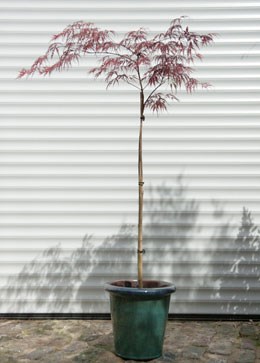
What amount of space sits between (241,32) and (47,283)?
122 inches

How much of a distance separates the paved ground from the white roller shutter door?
242 mm

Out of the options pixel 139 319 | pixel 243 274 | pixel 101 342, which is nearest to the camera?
pixel 139 319

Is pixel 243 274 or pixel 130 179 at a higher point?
pixel 130 179

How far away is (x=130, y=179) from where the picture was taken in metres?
5.68

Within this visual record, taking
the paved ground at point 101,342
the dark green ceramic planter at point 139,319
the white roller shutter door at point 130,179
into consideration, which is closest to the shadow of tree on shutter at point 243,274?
the white roller shutter door at point 130,179

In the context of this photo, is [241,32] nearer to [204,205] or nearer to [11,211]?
[204,205]

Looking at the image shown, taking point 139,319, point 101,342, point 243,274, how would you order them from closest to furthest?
point 139,319 < point 101,342 < point 243,274

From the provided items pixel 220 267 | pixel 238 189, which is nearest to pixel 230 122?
pixel 238 189

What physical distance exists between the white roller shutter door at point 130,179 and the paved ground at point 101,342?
0.24 metres

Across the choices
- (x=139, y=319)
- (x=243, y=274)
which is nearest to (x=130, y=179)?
(x=243, y=274)

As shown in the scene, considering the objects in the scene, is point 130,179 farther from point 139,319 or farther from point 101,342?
point 139,319

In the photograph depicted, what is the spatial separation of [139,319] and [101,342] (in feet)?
2.38

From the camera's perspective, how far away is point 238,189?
565 cm

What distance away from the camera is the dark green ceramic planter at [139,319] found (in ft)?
13.9
